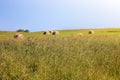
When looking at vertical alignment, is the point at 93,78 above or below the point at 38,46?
below

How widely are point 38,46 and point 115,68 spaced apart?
7.53 feet

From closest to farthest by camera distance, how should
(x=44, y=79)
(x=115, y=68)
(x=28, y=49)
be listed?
(x=44, y=79) < (x=115, y=68) < (x=28, y=49)

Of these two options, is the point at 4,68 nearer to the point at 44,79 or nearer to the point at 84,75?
the point at 44,79

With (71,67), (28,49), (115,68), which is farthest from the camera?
(28,49)

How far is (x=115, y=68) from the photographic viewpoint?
7398 millimetres

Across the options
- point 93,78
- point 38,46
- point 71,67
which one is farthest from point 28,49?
point 93,78

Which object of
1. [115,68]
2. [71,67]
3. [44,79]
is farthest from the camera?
[115,68]

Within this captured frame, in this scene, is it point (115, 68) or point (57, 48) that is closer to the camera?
point (115, 68)

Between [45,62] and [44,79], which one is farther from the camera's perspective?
[45,62]

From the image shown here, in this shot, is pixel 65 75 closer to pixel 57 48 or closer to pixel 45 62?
pixel 45 62

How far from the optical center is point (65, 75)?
6.38m

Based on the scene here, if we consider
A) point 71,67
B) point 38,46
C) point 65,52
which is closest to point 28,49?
point 38,46

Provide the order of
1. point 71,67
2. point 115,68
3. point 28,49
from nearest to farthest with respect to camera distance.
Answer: point 71,67
point 115,68
point 28,49

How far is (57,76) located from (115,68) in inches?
67.7
